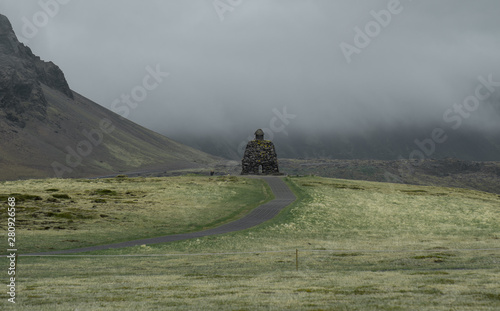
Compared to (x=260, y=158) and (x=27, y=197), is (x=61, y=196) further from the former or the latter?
(x=260, y=158)

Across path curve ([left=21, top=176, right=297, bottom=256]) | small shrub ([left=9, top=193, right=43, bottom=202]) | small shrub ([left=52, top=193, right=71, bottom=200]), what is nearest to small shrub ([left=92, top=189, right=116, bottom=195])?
small shrub ([left=52, top=193, right=71, bottom=200])

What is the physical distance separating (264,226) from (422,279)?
29.9m

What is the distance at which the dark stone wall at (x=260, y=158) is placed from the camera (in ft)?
374

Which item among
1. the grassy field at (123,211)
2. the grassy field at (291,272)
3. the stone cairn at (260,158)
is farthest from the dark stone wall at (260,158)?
the grassy field at (291,272)

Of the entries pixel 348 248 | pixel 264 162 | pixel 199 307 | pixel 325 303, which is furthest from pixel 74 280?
pixel 264 162

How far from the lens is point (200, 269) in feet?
90.5

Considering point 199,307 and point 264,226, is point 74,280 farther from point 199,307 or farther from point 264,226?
point 264,226

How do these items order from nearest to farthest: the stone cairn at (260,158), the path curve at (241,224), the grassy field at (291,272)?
the grassy field at (291,272) < the path curve at (241,224) < the stone cairn at (260,158)

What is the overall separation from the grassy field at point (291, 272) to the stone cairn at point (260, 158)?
57491 millimetres

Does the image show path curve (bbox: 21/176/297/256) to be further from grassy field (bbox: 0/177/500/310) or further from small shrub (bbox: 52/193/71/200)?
small shrub (bbox: 52/193/71/200)

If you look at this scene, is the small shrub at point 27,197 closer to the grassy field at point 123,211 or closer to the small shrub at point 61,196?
the grassy field at point 123,211

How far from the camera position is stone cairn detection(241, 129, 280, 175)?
114062 millimetres

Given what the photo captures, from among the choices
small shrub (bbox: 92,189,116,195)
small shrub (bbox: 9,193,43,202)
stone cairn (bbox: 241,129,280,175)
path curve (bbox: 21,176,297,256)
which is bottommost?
path curve (bbox: 21,176,297,256)

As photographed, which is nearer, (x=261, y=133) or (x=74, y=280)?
(x=74, y=280)
